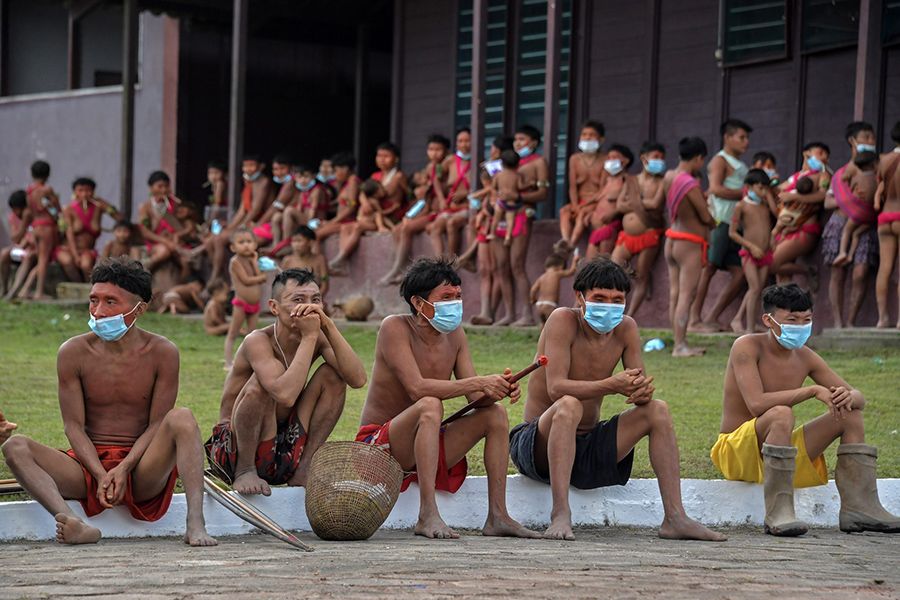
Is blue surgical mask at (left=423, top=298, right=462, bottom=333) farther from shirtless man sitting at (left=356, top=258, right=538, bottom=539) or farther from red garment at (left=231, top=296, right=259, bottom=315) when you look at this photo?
red garment at (left=231, top=296, right=259, bottom=315)

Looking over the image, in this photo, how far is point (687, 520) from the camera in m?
6.10

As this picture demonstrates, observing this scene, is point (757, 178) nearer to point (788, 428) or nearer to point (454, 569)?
point (788, 428)

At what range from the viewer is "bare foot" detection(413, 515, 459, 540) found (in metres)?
5.95

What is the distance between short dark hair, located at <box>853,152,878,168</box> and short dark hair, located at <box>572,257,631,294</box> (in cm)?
602

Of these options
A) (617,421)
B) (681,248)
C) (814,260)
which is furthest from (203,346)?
(617,421)

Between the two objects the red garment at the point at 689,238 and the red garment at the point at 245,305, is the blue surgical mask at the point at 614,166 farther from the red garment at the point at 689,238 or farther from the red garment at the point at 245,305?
the red garment at the point at 245,305

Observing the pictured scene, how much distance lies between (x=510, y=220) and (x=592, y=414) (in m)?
8.20

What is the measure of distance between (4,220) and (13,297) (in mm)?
4876

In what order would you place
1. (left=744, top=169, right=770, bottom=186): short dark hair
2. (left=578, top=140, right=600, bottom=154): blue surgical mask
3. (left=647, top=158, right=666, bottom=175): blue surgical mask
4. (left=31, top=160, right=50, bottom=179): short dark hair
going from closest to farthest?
1. (left=744, top=169, right=770, bottom=186): short dark hair
2. (left=647, top=158, right=666, bottom=175): blue surgical mask
3. (left=578, top=140, right=600, bottom=154): blue surgical mask
4. (left=31, top=160, right=50, bottom=179): short dark hair

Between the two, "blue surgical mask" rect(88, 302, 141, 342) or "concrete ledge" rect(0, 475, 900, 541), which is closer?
"blue surgical mask" rect(88, 302, 141, 342)

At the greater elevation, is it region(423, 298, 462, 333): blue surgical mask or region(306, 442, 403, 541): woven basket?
region(423, 298, 462, 333): blue surgical mask

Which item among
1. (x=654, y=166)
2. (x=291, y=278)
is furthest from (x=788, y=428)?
(x=654, y=166)

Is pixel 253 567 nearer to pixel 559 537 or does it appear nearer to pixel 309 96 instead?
pixel 559 537

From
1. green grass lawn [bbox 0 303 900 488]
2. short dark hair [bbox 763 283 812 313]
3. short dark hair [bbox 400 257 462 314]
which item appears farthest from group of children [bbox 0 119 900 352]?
short dark hair [bbox 400 257 462 314]
